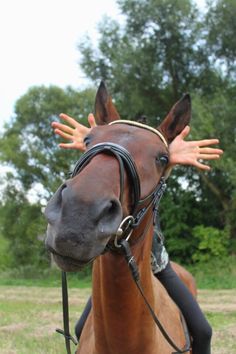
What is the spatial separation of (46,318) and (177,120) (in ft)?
29.5

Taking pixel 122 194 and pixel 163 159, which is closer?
pixel 122 194

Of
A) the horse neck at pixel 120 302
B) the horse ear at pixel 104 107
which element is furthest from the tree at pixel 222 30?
the horse neck at pixel 120 302

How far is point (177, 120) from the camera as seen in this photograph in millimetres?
3414

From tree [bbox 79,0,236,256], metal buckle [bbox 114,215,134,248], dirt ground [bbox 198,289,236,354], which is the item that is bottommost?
dirt ground [bbox 198,289,236,354]

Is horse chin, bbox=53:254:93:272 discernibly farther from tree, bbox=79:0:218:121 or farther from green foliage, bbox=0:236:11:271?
green foliage, bbox=0:236:11:271

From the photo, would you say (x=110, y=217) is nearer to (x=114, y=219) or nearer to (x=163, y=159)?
(x=114, y=219)

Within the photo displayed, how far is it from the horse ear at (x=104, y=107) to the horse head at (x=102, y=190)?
405mm

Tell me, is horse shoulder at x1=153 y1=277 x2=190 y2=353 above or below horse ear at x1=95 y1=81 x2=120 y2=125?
below

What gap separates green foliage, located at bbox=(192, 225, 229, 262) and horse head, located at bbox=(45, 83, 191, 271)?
20244mm

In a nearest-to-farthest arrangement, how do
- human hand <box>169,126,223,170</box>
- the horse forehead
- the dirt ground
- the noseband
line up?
the noseband
the horse forehead
human hand <box>169,126,223,170</box>
the dirt ground

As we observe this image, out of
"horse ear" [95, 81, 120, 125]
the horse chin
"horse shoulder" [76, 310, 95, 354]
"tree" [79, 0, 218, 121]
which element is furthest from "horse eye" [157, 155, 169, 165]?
"tree" [79, 0, 218, 121]

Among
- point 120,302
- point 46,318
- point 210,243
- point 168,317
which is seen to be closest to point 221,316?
point 46,318

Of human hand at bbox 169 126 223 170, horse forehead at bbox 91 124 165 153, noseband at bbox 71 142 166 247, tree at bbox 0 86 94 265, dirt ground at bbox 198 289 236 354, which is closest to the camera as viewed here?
noseband at bbox 71 142 166 247

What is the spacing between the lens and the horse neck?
2826 millimetres
